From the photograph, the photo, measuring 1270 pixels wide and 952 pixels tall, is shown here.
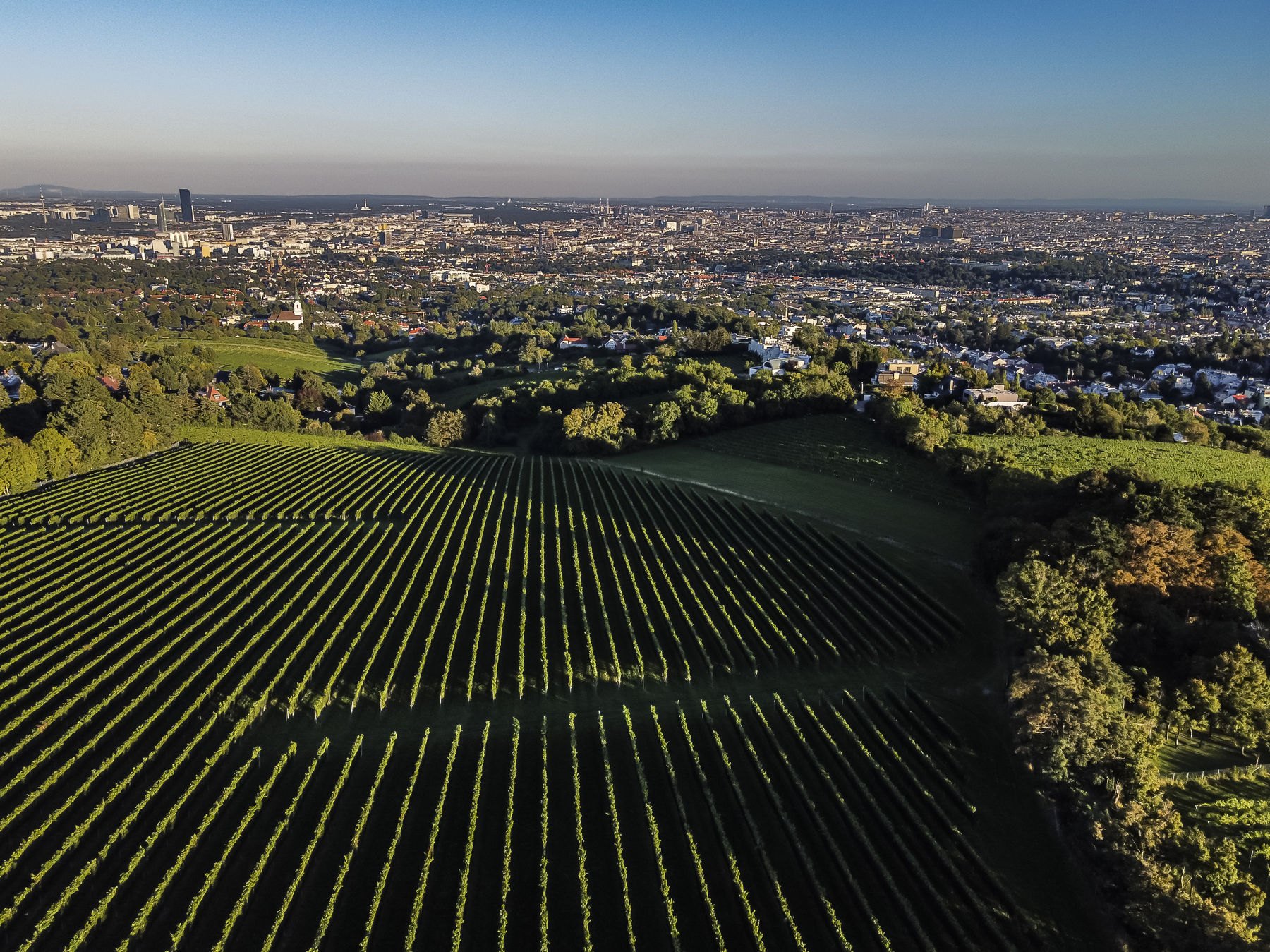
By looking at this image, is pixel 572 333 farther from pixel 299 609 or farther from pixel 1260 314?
pixel 1260 314

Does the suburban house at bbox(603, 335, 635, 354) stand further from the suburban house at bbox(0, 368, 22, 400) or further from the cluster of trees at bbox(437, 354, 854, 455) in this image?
the suburban house at bbox(0, 368, 22, 400)

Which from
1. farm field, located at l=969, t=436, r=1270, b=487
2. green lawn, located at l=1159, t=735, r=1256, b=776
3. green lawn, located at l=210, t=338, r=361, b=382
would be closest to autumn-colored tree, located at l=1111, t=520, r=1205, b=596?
green lawn, located at l=1159, t=735, r=1256, b=776

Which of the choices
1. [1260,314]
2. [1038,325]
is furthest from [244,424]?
[1260,314]

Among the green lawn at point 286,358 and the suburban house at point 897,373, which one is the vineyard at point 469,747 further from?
the green lawn at point 286,358

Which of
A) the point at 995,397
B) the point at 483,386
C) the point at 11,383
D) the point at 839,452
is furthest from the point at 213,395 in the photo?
the point at 995,397

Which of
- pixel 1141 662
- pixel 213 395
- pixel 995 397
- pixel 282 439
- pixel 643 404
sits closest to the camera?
pixel 1141 662

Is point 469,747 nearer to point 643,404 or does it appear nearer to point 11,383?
point 643,404

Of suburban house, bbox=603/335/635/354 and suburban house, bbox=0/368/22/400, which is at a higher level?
suburban house, bbox=603/335/635/354

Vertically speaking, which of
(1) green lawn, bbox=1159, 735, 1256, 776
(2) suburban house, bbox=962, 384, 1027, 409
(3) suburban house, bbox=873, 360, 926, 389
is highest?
(3) suburban house, bbox=873, 360, 926, 389
